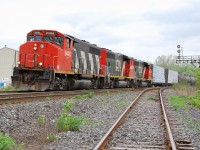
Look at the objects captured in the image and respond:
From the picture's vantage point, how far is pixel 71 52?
19.6 metres

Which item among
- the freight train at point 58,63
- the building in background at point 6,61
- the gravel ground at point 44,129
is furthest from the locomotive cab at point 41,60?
the building in background at point 6,61

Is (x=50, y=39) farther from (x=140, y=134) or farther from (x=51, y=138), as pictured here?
(x=51, y=138)

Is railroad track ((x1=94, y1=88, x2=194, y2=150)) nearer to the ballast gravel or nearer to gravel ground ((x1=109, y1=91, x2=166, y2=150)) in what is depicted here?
gravel ground ((x1=109, y1=91, x2=166, y2=150))

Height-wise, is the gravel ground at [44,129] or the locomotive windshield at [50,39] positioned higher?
the locomotive windshield at [50,39]

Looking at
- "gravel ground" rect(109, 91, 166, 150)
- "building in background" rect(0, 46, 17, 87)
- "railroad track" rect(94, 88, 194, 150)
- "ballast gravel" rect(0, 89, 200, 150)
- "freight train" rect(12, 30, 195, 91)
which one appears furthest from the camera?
"building in background" rect(0, 46, 17, 87)

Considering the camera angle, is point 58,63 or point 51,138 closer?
point 51,138

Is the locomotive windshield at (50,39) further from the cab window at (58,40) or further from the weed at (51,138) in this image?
the weed at (51,138)

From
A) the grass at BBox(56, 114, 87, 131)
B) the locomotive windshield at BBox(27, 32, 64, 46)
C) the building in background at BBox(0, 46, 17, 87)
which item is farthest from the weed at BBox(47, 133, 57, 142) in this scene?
the building in background at BBox(0, 46, 17, 87)

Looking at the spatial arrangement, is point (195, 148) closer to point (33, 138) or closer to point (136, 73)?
point (33, 138)

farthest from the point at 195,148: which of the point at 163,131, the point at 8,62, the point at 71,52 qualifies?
the point at 8,62

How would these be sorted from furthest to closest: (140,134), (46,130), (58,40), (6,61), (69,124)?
(6,61)
(58,40)
(69,124)
(46,130)
(140,134)

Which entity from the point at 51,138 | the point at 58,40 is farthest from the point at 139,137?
the point at 58,40

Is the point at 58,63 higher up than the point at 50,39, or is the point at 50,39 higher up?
the point at 50,39

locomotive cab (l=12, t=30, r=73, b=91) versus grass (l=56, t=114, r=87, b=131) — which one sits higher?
locomotive cab (l=12, t=30, r=73, b=91)
